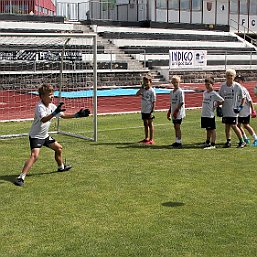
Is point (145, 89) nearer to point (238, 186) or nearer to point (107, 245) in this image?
point (238, 186)

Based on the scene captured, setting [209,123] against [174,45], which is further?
[174,45]

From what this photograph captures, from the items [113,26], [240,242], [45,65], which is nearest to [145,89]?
[240,242]

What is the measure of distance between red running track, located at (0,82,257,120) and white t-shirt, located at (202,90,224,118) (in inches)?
308

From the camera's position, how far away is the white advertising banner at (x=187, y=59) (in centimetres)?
3092

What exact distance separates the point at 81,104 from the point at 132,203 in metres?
13.0

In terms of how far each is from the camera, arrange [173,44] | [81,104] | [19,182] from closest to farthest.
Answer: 1. [19,182]
2. [81,104]
3. [173,44]

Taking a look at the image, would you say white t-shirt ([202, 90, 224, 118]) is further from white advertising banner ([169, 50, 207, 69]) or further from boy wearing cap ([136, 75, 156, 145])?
white advertising banner ([169, 50, 207, 69])

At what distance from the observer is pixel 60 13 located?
40.7 meters

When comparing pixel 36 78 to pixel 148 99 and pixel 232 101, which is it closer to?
pixel 148 99

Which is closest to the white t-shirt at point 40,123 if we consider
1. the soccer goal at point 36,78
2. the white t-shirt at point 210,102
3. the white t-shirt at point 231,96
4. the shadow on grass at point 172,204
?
the shadow on grass at point 172,204

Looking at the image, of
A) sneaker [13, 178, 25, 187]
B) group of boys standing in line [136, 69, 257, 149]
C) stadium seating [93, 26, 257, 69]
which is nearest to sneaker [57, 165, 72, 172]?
sneaker [13, 178, 25, 187]

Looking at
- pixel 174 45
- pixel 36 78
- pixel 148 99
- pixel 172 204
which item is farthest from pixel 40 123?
pixel 174 45

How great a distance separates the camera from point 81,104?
65.4 ft

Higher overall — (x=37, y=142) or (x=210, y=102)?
(x=210, y=102)
